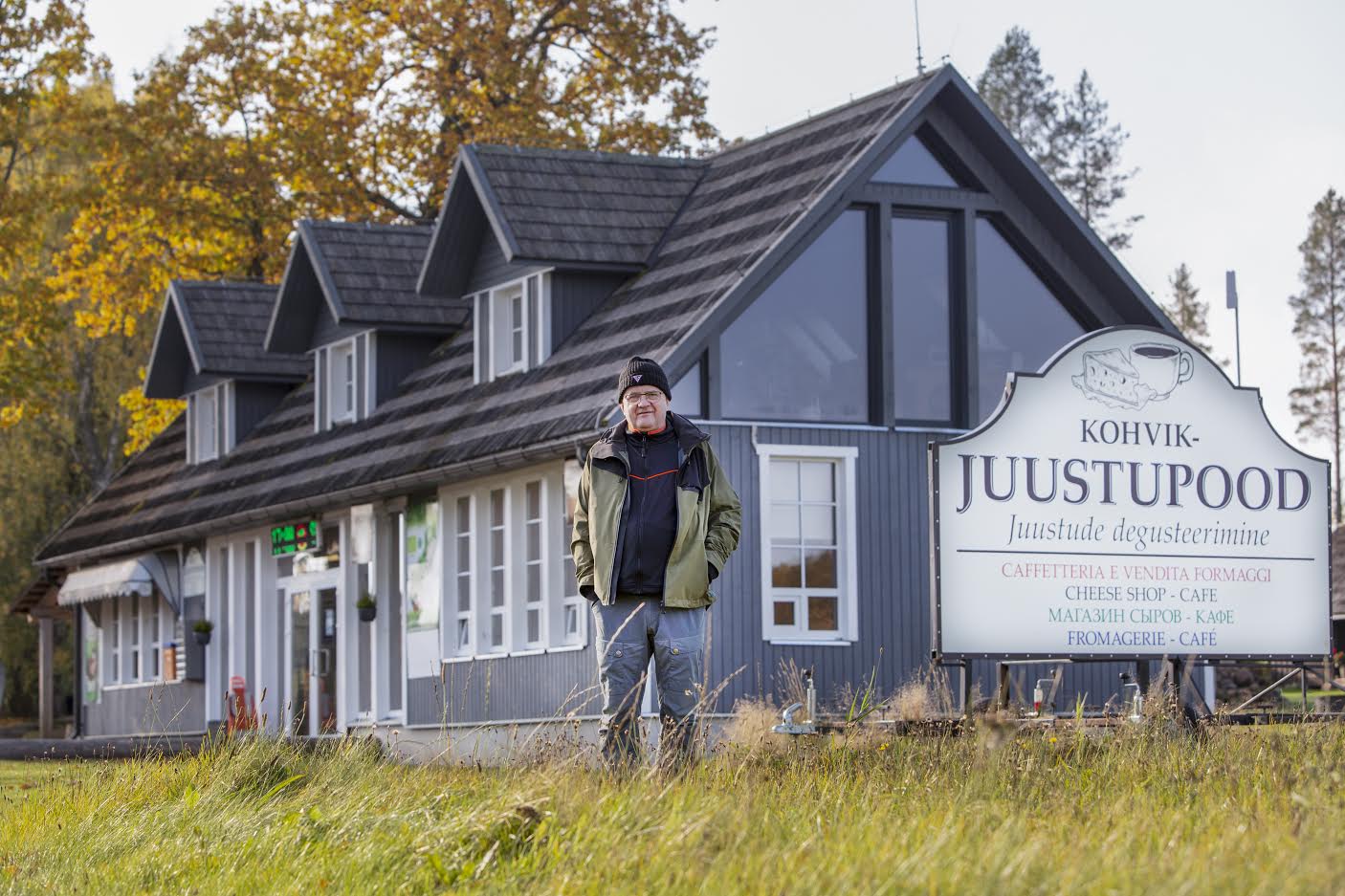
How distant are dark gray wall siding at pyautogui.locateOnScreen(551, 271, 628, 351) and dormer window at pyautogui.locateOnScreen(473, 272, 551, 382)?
77mm

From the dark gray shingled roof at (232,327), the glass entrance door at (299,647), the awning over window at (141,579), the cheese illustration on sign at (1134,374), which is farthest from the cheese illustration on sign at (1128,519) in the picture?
the awning over window at (141,579)

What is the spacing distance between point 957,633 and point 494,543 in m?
8.08

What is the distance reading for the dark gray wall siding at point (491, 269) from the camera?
23969mm

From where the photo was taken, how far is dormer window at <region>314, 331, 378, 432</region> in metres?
27.7


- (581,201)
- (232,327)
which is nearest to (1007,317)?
(581,201)

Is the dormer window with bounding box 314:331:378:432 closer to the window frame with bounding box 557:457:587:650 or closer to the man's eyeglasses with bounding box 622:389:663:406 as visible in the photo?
the window frame with bounding box 557:457:587:650

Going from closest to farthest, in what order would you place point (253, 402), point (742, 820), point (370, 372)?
point (742, 820), point (370, 372), point (253, 402)

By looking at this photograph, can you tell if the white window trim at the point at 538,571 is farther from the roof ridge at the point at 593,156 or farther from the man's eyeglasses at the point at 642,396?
the man's eyeglasses at the point at 642,396

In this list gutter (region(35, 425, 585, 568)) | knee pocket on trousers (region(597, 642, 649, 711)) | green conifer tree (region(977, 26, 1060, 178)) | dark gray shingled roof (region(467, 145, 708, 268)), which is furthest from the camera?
green conifer tree (region(977, 26, 1060, 178))

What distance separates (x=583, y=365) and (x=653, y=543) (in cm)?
1061

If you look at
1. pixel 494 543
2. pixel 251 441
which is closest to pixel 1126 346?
pixel 494 543

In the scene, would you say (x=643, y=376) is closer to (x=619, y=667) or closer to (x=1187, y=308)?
(x=619, y=667)

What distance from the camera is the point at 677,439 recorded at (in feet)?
37.7

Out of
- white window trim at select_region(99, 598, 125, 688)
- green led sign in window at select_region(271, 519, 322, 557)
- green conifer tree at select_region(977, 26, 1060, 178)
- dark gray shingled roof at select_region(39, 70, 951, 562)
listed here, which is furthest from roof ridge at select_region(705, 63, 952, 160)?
green conifer tree at select_region(977, 26, 1060, 178)
